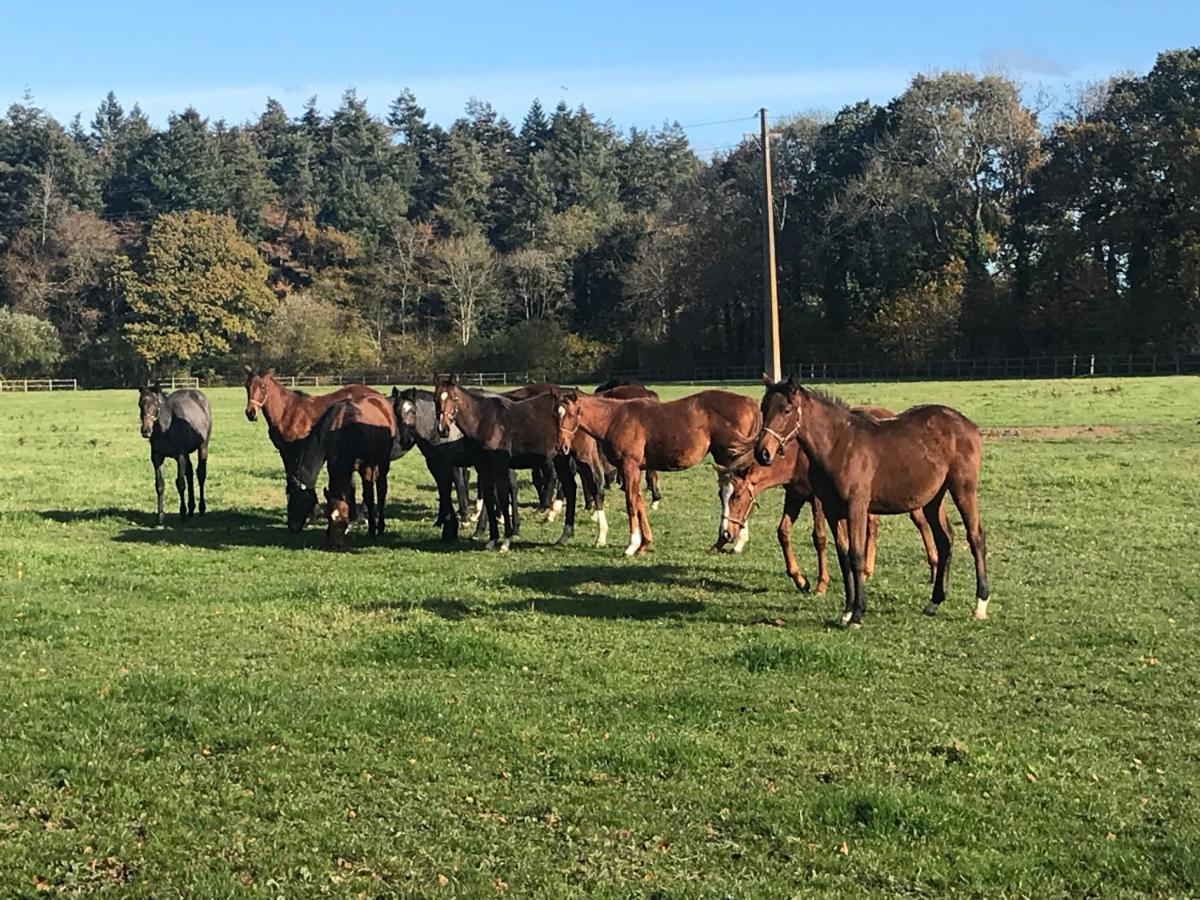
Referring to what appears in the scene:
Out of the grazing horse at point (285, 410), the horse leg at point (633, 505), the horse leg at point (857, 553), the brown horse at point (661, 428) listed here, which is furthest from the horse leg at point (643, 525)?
the grazing horse at point (285, 410)

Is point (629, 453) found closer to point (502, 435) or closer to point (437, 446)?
point (502, 435)

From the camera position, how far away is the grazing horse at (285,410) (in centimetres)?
1598

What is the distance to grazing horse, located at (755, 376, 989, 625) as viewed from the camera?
938 centimetres

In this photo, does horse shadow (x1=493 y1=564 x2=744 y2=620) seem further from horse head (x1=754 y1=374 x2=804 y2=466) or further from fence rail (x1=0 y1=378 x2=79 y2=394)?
fence rail (x1=0 y1=378 x2=79 y2=394)

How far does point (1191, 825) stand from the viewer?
524 cm

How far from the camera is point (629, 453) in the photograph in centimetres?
1373

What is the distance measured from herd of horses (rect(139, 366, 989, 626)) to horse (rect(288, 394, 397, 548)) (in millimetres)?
20

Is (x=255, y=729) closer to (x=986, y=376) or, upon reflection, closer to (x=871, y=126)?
(x=986, y=376)

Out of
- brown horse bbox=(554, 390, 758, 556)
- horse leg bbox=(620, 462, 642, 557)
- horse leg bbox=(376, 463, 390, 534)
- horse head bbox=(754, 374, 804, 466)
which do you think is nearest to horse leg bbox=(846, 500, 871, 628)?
horse head bbox=(754, 374, 804, 466)

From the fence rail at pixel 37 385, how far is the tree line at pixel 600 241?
3241 mm

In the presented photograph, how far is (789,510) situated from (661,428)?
9.57 ft

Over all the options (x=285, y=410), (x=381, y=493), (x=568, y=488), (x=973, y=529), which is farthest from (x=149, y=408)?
(x=973, y=529)

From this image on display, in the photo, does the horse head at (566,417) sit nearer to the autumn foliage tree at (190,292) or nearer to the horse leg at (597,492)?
the horse leg at (597,492)

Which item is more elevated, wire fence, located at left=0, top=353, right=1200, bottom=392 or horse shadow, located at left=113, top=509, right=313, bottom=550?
wire fence, located at left=0, top=353, right=1200, bottom=392
